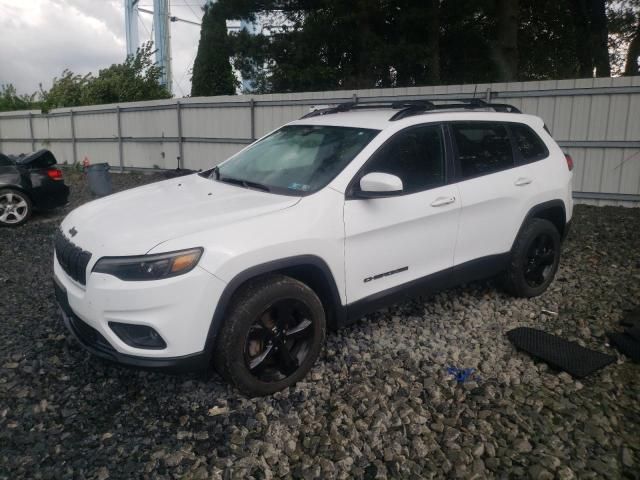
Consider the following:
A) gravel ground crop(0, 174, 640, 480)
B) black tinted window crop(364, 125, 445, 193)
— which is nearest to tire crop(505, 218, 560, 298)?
gravel ground crop(0, 174, 640, 480)

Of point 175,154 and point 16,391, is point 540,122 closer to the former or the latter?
point 16,391

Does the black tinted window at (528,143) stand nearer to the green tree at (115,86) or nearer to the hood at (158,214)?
the hood at (158,214)

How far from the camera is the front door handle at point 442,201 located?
385 centimetres

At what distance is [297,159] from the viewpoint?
3936 mm

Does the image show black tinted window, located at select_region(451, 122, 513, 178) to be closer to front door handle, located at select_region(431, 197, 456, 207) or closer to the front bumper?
front door handle, located at select_region(431, 197, 456, 207)

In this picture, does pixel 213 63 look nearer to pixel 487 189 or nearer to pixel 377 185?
pixel 487 189

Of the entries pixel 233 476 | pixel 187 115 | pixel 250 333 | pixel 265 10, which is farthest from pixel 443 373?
pixel 265 10

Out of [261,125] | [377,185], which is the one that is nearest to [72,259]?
[377,185]

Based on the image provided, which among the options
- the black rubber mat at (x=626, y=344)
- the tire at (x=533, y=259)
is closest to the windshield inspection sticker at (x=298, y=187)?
the tire at (x=533, y=259)

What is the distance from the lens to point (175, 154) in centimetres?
1469

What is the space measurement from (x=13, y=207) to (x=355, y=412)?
7538mm

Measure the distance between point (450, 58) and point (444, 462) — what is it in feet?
57.0

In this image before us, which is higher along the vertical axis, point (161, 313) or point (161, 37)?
point (161, 37)

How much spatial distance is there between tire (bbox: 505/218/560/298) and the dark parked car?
756 centimetres
